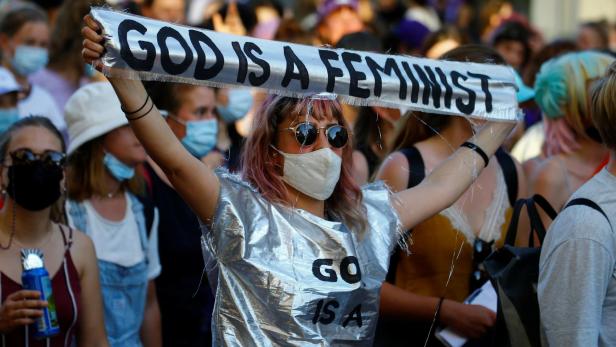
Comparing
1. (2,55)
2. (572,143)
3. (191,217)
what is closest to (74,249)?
(191,217)

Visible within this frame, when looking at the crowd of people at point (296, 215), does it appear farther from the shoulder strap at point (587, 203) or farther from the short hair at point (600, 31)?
the short hair at point (600, 31)

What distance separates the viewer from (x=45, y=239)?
401cm

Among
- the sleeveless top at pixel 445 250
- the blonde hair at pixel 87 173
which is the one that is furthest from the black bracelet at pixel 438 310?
the blonde hair at pixel 87 173

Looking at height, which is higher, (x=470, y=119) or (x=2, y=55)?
(x=2, y=55)

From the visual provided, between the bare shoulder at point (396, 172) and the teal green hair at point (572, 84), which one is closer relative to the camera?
the bare shoulder at point (396, 172)

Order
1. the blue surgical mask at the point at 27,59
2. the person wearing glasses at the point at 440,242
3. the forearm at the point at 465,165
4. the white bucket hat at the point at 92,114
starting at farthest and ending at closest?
1. the blue surgical mask at the point at 27,59
2. the white bucket hat at the point at 92,114
3. the person wearing glasses at the point at 440,242
4. the forearm at the point at 465,165

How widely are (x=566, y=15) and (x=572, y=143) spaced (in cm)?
1316

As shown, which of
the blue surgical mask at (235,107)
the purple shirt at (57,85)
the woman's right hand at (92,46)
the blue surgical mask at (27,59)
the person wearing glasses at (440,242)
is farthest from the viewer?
the purple shirt at (57,85)

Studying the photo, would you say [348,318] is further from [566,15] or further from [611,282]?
[566,15]

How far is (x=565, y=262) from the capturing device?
316cm

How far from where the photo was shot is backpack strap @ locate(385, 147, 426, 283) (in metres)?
4.31

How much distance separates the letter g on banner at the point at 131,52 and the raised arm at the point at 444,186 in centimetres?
114

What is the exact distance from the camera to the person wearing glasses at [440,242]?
4.25m

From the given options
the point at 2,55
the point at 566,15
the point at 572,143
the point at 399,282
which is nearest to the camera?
the point at 399,282
